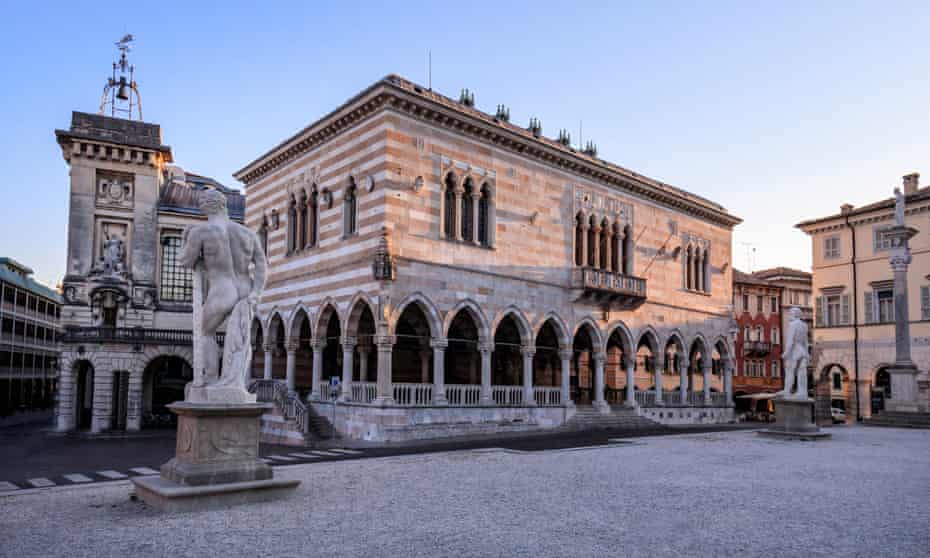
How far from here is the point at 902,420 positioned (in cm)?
3020

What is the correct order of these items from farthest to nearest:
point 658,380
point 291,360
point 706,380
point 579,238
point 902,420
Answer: point 706,380 → point 658,380 → point 579,238 → point 902,420 → point 291,360

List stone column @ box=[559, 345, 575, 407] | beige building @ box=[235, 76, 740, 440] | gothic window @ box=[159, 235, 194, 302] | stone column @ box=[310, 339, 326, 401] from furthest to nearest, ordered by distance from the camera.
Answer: gothic window @ box=[159, 235, 194, 302]
stone column @ box=[559, 345, 575, 407]
stone column @ box=[310, 339, 326, 401]
beige building @ box=[235, 76, 740, 440]

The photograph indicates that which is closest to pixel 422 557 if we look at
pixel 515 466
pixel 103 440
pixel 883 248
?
pixel 515 466

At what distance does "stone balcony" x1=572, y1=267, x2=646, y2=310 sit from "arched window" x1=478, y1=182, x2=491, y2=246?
4.78 meters

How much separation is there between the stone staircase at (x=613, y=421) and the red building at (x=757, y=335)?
2792cm

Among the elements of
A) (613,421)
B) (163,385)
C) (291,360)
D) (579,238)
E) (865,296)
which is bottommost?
(613,421)

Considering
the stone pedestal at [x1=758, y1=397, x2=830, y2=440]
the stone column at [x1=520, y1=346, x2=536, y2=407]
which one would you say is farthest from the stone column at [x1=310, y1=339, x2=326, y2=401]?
the stone pedestal at [x1=758, y1=397, x2=830, y2=440]

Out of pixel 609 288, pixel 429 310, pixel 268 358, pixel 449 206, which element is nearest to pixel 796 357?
pixel 609 288

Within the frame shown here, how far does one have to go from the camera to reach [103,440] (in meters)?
28.9

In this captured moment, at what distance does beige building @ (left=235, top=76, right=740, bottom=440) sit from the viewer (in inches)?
953

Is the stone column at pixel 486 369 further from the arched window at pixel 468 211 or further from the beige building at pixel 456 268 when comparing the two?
the arched window at pixel 468 211

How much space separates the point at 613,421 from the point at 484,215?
10.5 meters

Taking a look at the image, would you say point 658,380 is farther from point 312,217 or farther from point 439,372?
point 312,217

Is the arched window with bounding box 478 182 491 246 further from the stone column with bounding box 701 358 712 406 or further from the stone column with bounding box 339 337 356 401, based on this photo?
the stone column with bounding box 701 358 712 406
